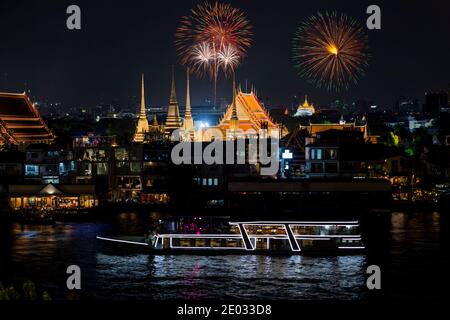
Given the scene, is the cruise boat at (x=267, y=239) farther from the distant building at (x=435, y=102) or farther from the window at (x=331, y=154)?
the distant building at (x=435, y=102)

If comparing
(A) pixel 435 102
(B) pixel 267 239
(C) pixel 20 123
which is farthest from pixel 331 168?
(A) pixel 435 102

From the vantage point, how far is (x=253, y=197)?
1496 inches

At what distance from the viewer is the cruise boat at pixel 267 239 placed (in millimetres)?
26125

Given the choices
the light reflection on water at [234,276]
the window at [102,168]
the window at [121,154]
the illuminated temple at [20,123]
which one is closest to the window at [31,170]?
the window at [102,168]

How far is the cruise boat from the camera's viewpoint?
26125 mm

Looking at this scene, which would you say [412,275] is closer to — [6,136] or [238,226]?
[238,226]

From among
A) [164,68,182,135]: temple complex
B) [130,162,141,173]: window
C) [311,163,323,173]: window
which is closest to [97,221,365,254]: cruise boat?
[130,162,141,173]: window

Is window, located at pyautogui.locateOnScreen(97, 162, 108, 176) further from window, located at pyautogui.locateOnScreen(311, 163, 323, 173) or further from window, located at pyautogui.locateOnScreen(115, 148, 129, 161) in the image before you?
window, located at pyautogui.locateOnScreen(311, 163, 323, 173)

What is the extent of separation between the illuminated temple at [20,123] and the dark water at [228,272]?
929 inches

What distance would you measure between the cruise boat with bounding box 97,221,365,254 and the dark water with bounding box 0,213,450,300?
578 millimetres

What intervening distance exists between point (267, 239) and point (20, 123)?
31.7m

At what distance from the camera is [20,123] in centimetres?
5400
